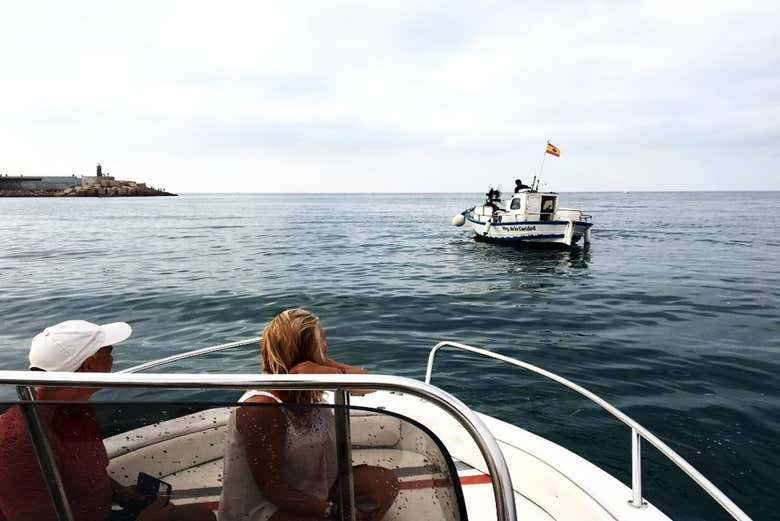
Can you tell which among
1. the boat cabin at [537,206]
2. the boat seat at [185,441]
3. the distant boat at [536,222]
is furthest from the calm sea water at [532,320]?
the boat seat at [185,441]

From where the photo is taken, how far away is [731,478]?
4.36m

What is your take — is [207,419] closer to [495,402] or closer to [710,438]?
[495,402]

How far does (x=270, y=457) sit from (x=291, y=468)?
2.8 inches

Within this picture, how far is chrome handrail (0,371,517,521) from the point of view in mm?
1204

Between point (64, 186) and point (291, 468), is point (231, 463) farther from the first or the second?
point (64, 186)

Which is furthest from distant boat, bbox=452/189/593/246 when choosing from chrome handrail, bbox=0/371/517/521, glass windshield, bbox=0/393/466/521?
glass windshield, bbox=0/393/466/521

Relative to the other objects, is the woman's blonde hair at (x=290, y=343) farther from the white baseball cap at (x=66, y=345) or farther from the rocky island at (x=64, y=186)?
the rocky island at (x=64, y=186)

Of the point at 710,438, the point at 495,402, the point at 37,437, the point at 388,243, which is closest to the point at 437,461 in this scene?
the point at 37,437

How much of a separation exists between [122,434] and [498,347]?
25.8 feet

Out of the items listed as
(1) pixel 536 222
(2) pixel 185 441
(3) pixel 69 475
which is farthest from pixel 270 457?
(1) pixel 536 222

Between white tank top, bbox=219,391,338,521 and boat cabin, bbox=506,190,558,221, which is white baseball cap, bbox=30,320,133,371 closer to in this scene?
white tank top, bbox=219,391,338,521

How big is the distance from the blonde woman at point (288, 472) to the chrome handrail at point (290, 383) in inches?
2.7

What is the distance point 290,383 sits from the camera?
4.04 ft

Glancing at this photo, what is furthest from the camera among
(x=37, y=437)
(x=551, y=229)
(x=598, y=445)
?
(x=551, y=229)
